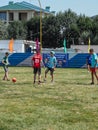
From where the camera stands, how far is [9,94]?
16031 millimetres

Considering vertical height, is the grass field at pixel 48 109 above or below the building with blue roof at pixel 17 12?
below

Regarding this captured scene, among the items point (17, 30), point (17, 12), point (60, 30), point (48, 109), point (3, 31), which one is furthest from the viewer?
point (17, 12)

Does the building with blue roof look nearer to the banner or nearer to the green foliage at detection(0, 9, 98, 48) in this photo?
the green foliage at detection(0, 9, 98, 48)

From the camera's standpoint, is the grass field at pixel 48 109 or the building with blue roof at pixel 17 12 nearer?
the grass field at pixel 48 109

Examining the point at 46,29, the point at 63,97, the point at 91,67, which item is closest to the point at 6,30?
the point at 46,29

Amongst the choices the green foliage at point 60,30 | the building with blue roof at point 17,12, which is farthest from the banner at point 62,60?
the building with blue roof at point 17,12

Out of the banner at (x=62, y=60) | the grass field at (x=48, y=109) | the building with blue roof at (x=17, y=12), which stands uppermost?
the building with blue roof at (x=17, y=12)

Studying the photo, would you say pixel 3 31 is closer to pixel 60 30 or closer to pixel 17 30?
pixel 17 30

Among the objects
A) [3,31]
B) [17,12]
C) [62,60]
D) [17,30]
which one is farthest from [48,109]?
[17,12]

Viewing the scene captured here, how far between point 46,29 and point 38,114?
249 feet

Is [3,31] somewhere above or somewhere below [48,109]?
below

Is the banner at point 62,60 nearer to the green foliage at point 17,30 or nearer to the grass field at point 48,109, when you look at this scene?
the grass field at point 48,109

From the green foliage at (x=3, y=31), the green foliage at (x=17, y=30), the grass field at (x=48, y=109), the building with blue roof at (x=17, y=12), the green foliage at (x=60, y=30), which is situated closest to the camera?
the grass field at (x=48, y=109)

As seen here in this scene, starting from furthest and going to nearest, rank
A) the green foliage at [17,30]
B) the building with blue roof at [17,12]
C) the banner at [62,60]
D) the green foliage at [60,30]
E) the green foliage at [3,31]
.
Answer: the building with blue roof at [17,12] < the green foliage at [17,30] < the green foliage at [3,31] < the green foliage at [60,30] < the banner at [62,60]
